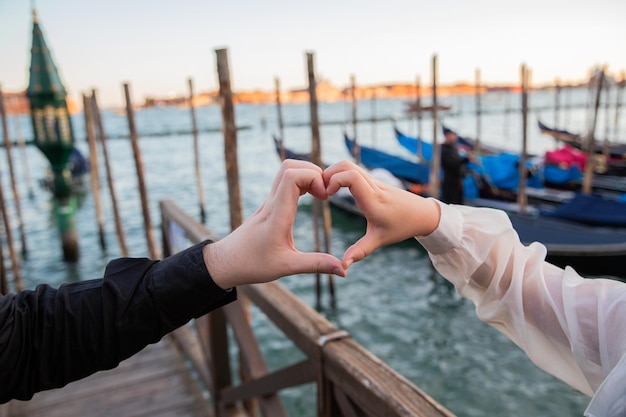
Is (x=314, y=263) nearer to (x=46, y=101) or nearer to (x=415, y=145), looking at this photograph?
(x=46, y=101)

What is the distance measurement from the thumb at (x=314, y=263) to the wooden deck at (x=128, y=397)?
2.17m

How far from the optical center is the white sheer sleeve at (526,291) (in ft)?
3.20

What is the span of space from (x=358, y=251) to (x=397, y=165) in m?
10.5

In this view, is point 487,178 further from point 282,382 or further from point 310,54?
point 282,382

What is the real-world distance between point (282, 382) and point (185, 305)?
946 mm

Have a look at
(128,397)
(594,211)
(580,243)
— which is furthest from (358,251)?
(594,211)

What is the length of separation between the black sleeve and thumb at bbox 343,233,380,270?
23 cm

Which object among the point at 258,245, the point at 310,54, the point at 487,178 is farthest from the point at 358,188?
the point at 487,178

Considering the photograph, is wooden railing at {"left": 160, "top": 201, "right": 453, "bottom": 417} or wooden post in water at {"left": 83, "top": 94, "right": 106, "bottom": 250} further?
wooden post in water at {"left": 83, "top": 94, "right": 106, "bottom": 250}

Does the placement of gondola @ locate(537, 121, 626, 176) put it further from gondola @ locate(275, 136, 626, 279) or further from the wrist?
the wrist

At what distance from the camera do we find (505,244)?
1.07 meters

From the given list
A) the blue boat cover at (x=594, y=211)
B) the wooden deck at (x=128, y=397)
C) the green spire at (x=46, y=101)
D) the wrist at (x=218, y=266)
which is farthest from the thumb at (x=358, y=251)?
the blue boat cover at (x=594, y=211)

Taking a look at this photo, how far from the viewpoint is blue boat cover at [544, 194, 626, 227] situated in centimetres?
690

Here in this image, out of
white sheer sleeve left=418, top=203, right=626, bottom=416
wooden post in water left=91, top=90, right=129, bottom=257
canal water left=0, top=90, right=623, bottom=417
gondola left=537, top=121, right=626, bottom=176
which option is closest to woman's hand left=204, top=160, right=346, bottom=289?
white sheer sleeve left=418, top=203, right=626, bottom=416
